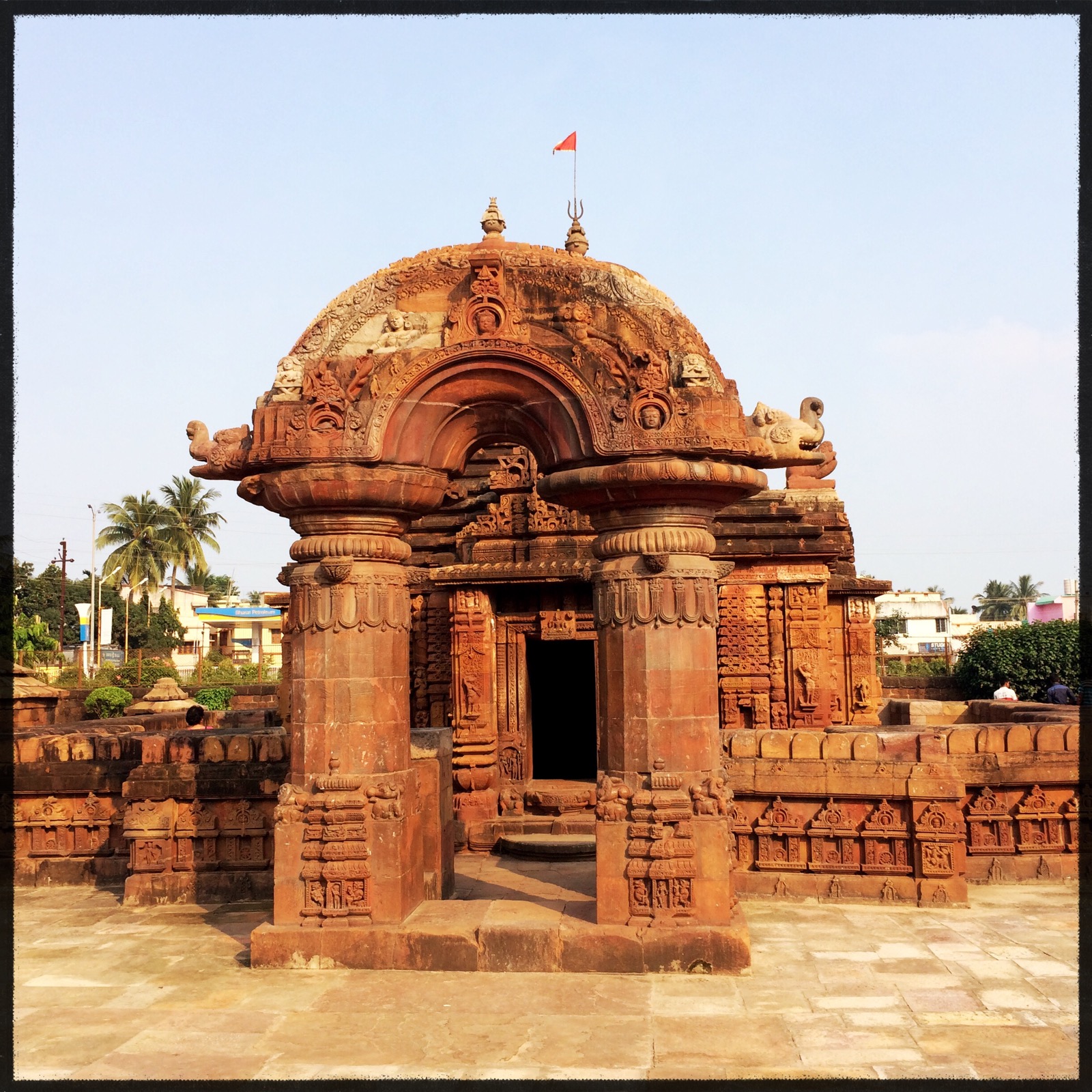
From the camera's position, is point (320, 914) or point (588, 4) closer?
point (588, 4)

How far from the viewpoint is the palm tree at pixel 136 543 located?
57.8 meters

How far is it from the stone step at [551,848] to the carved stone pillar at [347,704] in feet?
13.3

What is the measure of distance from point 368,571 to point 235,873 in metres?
3.79

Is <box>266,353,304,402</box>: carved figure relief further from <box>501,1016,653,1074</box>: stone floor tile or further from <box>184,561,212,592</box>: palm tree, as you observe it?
<box>184,561,212,592</box>: palm tree

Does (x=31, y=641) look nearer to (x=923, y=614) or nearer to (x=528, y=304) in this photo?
(x=528, y=304)

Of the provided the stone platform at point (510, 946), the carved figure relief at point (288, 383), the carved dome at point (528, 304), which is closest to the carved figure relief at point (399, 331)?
the carved dome at point (528, 304)

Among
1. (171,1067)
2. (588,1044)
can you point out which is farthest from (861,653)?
(171,1067)

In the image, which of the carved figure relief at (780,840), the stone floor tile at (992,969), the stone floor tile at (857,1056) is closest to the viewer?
the stone floor tile at (857,1056)

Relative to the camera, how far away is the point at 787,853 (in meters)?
10.0

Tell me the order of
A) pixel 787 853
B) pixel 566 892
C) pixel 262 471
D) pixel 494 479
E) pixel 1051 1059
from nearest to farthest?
pixel 1051 1059 < pixel 262 471 < pixel 566 892 < pixel 787 853 < pixel 494 479

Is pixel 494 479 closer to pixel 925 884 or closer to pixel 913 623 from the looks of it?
pixel 925 884

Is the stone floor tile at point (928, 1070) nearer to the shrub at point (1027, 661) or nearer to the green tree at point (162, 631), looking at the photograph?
the shrub at point (1027, 661)

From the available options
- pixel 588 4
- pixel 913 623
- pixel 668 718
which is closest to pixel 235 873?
pixel 668 718

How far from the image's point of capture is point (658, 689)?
7.98 metres
